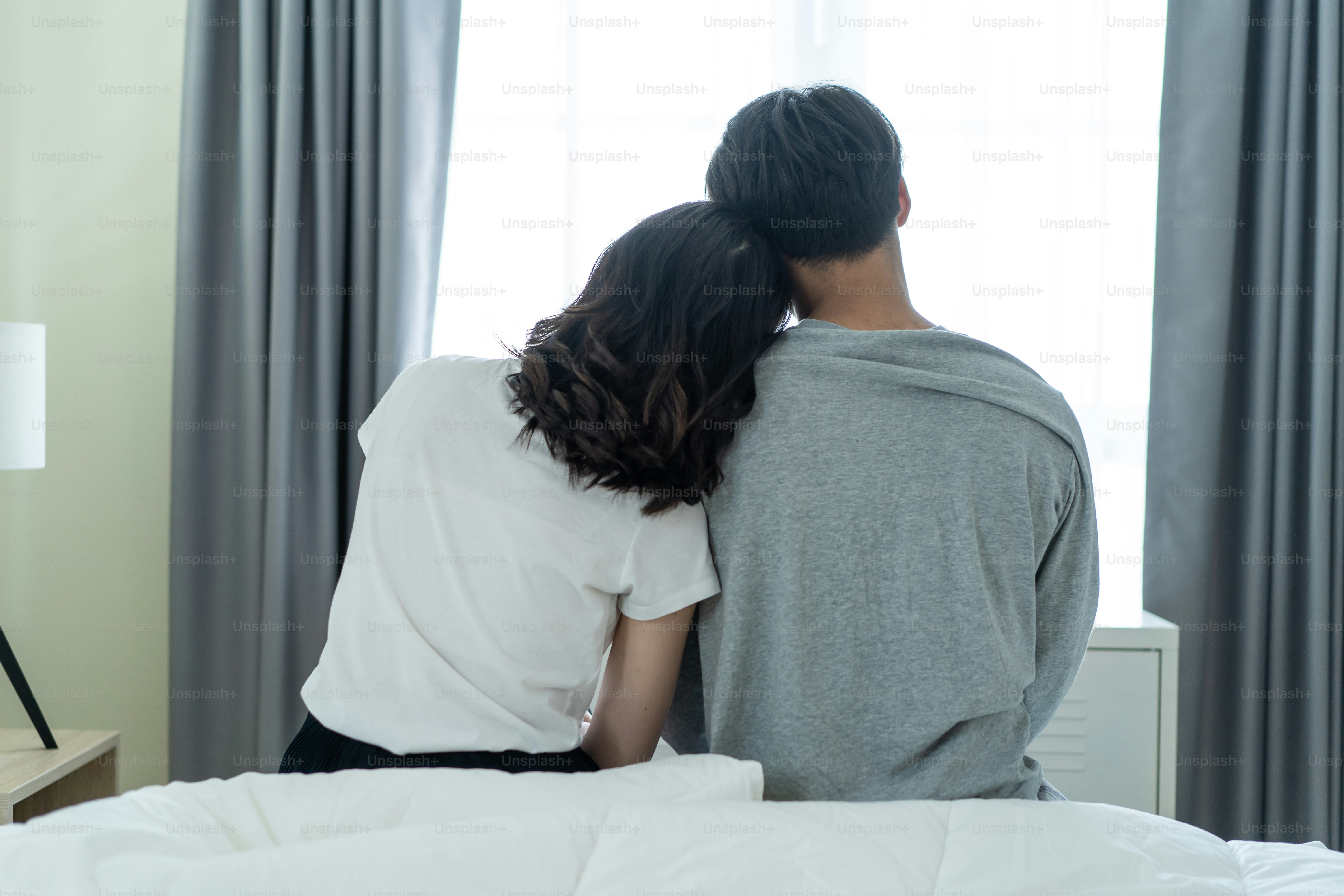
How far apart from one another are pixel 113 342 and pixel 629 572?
1703 mm

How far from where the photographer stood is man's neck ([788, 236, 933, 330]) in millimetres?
1000

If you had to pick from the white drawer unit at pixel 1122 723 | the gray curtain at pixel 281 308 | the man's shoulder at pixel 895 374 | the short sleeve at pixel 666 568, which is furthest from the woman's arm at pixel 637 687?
the gray curtain at pixel 281 308

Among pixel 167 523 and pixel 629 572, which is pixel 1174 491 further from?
pixel 167 523

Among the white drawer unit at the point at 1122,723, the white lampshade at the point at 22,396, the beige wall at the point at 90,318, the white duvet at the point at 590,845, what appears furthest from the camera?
the beige wall at the point at 90,318

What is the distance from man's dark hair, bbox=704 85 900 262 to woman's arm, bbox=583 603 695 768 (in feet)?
1.48

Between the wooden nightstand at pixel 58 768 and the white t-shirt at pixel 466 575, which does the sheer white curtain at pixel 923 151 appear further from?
the white t-shirt at pixel 466 575

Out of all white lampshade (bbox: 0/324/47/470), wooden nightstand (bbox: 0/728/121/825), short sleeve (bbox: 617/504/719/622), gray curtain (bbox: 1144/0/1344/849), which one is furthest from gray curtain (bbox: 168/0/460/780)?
gray curtain (bbox: 1144/0/1344/849)

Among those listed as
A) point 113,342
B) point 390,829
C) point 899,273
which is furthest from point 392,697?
point 113,342

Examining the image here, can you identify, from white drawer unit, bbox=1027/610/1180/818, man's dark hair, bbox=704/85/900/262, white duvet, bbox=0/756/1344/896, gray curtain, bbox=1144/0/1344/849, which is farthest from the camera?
gray curtain, bbox=1144/0/1344/849

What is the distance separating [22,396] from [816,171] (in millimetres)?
1376

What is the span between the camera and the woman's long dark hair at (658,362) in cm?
85

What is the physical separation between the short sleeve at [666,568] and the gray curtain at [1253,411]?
1413 millimetres

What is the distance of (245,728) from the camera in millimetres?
1900

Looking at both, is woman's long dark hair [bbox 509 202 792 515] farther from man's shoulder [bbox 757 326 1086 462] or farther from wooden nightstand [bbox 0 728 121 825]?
wooden nightstand [bbox 0 728 121 825]
